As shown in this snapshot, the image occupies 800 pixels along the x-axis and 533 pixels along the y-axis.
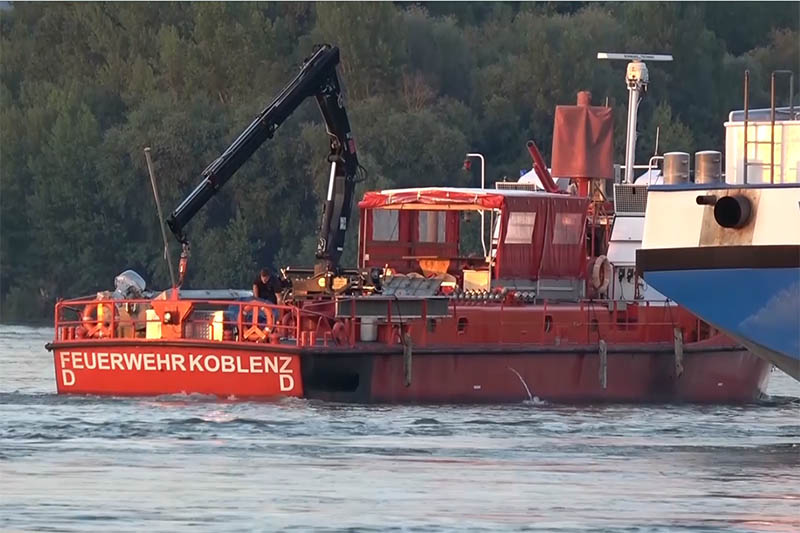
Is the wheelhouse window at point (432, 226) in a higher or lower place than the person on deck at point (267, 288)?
higher

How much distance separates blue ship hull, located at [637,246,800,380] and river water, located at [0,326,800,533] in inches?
44.7

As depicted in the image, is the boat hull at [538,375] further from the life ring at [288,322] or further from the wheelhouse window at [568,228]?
the wheelhouse window at [568,228]

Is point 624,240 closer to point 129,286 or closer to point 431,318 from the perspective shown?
point 431,318

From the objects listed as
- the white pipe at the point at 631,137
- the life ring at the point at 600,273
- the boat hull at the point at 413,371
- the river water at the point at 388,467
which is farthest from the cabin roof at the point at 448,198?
the river water at the point at 388,467

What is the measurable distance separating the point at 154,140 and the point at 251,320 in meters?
33.7

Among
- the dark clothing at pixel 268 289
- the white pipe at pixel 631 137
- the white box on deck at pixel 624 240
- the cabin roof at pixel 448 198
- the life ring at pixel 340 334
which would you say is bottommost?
the life ring at pixel 340 334

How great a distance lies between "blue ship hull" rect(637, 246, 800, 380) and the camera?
26484mm

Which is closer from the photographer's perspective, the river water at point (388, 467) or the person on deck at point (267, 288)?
the river water at point (388, 467)

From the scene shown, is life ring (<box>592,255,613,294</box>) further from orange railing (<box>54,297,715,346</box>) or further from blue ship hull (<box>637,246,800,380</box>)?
blue ship hull (<box>637,246,800,380</box>)

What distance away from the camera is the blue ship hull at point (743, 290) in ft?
86.9

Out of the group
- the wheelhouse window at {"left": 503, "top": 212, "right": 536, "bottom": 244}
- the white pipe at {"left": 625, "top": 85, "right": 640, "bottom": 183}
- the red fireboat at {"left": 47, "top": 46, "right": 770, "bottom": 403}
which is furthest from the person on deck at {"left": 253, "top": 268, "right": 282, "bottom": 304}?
the white pipe at {"left": 625, "top": 85, "right": 640, "bottom": 183}

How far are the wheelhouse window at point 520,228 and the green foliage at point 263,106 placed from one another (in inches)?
1094

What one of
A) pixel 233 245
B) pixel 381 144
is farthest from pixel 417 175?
pixel 233 245

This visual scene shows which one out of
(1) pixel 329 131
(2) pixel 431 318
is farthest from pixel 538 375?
(1) pixel 329 131
